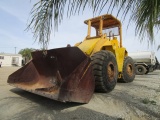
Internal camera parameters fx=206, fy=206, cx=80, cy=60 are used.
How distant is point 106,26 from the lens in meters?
7.31

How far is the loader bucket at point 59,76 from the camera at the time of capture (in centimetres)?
391

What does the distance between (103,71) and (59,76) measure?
1.06 m

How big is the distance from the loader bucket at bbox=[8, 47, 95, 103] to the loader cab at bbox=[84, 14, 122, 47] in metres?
1.90

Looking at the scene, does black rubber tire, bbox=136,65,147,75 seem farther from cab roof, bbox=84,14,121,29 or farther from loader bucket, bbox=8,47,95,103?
loader bucket, bbox=8,47,95,103

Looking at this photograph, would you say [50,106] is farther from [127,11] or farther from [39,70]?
[127,11]

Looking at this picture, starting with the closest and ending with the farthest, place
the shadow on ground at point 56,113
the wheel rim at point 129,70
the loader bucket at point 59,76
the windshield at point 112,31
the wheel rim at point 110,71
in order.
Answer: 1. the shadow on ground at point 56,113
2. the loader bucket at point 59,76
3. the wheel rim at point 110,71
4. the windshield at point 112,31
5. the wheel rim at point 129,70

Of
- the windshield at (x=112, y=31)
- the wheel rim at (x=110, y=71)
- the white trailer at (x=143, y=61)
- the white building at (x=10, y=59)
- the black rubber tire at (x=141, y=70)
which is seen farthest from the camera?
the white building at (x=10, y=59)

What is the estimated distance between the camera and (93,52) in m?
5.64

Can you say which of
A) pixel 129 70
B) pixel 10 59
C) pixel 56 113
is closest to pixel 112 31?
pixel 129 70

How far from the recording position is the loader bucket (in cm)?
391

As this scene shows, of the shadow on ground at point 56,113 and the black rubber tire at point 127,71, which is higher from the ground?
the black rubber tire at point 127,71

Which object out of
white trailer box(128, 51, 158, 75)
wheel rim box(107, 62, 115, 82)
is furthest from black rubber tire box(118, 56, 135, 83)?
white trailer box(128, 51, 158, 75)

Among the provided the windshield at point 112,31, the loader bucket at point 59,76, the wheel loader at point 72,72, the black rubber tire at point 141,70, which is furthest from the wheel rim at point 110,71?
the black rubber tire at point 141,70

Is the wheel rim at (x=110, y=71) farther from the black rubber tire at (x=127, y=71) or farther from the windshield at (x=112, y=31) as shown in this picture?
the black rubber tire at (x=127, y=71)
